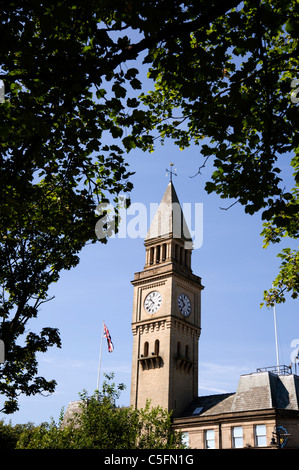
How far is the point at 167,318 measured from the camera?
53.4 m

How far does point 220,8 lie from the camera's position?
27.1 feet

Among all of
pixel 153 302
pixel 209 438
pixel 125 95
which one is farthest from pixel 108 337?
pixel 125 95

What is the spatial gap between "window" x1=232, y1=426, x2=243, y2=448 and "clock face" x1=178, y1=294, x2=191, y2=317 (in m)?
14.5

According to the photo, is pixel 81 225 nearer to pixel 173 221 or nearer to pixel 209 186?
pixel 209 186

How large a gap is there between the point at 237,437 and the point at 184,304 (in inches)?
637

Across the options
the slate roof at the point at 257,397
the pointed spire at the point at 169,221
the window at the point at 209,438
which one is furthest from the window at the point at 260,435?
the pointed spire at the point at 169,221

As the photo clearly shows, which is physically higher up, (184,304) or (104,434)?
(184,304)

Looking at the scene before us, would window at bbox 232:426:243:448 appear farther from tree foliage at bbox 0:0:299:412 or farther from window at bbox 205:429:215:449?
tree foliage at bbox 0:0:299:412

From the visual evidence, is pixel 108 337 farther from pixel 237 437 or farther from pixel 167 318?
pixel 237 437

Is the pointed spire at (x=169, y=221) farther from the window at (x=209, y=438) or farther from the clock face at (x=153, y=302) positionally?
the window at (x=209, y=438)

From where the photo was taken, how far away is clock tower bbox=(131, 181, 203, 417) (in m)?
51.6

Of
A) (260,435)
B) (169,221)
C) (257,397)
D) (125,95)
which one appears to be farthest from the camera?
(169,221)

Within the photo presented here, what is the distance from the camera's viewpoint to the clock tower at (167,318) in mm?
51562

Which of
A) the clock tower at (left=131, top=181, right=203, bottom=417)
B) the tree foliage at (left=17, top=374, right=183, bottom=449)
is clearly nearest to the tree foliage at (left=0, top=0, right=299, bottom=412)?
the tree foliage at (left=17, top=374, right=183, bottom=449)
